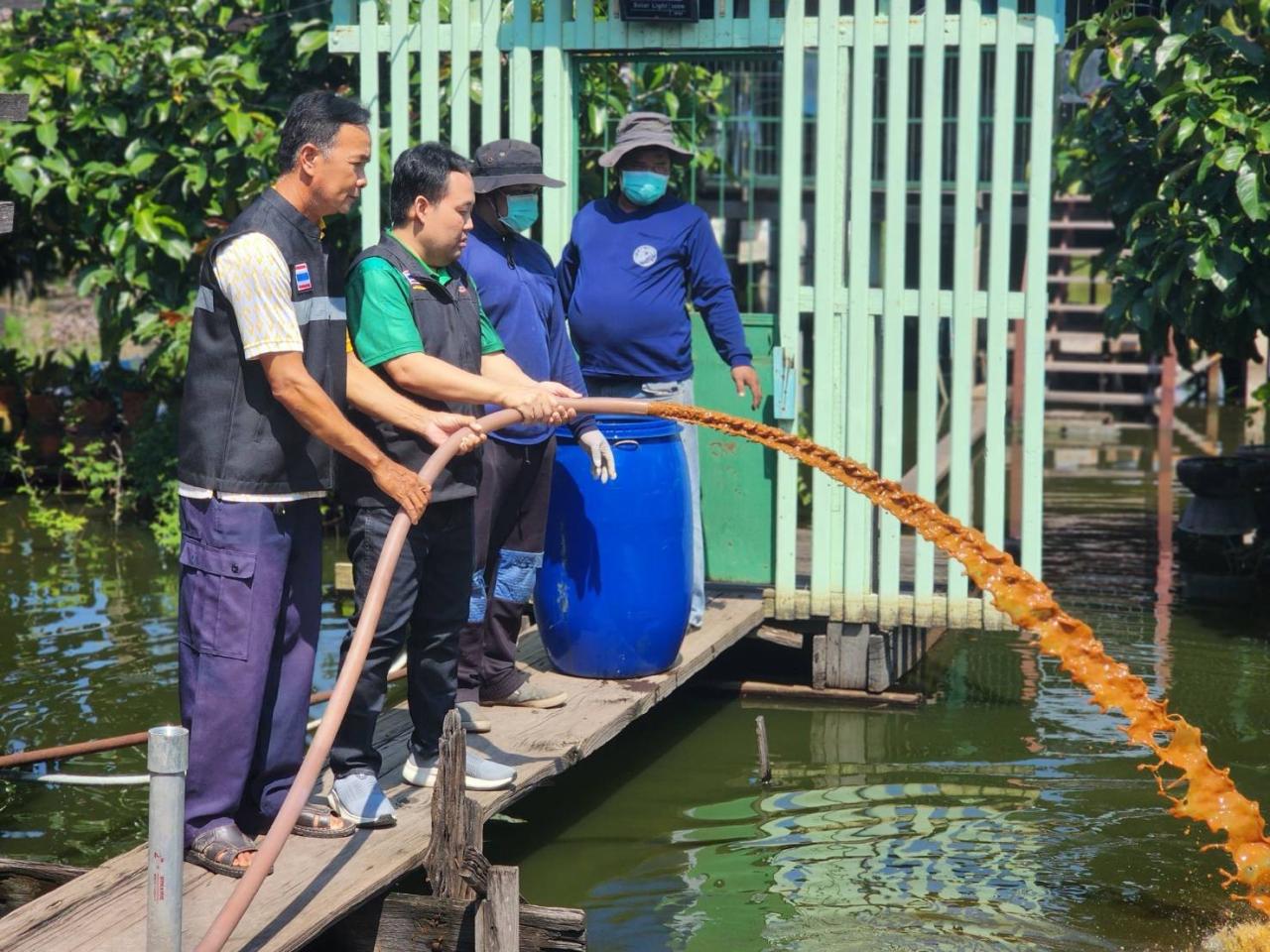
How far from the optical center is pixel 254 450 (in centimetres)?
447

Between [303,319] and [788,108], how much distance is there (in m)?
3.50

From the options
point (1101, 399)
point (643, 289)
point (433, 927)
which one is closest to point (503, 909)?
point (433, 927)

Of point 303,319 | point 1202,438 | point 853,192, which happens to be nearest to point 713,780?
point 853,192

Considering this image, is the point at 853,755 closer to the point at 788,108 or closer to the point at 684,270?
the point at 684,270

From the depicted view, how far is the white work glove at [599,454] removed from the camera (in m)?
6.15

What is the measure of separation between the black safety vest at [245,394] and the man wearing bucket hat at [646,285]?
2.56 m

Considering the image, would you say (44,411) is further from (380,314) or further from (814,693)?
(380,314)

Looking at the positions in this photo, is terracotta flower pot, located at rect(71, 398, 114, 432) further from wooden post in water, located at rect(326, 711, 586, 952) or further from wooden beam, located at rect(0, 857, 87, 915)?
wooden post in water, located at rect(326, 711, 586, 952)

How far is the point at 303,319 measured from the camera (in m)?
A: 4.55

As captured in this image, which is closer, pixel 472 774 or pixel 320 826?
pixel 320 826

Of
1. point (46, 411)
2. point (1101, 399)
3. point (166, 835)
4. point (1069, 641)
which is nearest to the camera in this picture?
point (166, 835)

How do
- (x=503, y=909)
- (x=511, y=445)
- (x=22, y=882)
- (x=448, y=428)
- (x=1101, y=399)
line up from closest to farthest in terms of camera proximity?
(x=503, y=909)
(x=22, y=882)
(x=448, y=428)
(x=511, y=445)
(x=1101, y=399)

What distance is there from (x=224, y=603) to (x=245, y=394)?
54 centimetres

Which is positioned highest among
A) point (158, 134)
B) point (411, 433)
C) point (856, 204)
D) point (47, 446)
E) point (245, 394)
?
point (158, 134)
